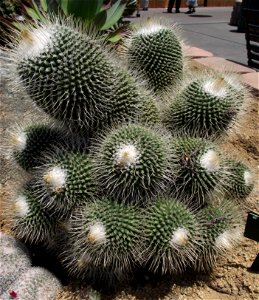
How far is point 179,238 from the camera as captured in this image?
202 centimetres

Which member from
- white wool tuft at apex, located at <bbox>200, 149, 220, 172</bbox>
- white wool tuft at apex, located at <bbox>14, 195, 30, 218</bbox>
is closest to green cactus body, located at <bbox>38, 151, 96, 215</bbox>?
white wool tuft at apex, located at <bbox>14, 195, 30, 218</bbox>

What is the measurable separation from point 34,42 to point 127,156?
1.96ft

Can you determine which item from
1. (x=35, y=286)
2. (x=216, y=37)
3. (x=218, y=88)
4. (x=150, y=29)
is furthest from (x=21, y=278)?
(x=216, y=37)

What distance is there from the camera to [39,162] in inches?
90.8

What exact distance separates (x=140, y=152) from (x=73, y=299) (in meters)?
0.78

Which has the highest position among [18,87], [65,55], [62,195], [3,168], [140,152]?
[65,55]

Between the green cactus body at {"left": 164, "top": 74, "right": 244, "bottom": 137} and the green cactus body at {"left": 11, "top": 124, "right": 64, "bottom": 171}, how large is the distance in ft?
1.85

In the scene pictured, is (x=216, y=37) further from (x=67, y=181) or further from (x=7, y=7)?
(x=67, y=181)

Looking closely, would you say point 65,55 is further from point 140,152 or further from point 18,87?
point 140,152

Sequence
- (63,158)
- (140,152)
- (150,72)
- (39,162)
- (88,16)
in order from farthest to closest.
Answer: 1. (88,16)
2. (150,72)
3. (39,162)
4. (63,158)
5. (140,152)

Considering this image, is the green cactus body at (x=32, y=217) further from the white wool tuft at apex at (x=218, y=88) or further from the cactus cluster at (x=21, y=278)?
the white wool tuft at apex at (x=218, y=88)

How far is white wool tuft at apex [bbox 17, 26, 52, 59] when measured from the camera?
1998mm

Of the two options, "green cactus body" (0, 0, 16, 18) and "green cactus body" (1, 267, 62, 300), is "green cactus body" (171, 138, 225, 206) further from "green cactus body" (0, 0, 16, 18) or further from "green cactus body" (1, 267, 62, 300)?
"green cactus body" (0, 0, 16, 18)

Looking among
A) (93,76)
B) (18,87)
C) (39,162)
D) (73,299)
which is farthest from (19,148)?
(73,299)
